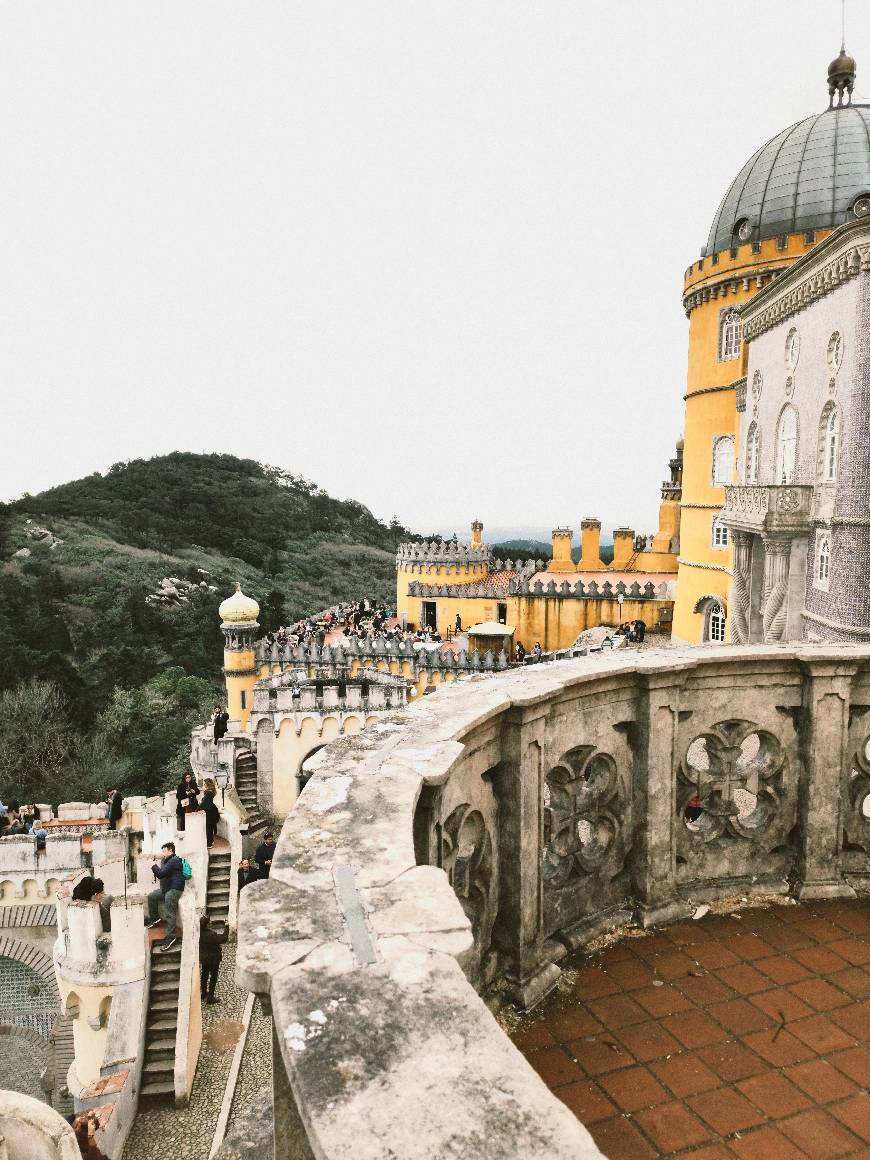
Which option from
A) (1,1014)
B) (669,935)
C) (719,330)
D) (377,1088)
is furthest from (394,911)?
(719,330)

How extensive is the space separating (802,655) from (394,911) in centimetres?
268

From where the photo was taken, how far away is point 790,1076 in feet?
8.90

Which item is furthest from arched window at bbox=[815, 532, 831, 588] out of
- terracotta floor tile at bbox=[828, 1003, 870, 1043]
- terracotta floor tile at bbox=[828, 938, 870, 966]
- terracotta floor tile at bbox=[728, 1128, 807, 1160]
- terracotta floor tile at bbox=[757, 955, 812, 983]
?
terracotta floor tile at bbox=[728, 1128, 807, 1160]

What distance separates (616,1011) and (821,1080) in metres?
0.72

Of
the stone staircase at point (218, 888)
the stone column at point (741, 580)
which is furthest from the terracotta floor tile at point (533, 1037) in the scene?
the stone column at point (741, 580)

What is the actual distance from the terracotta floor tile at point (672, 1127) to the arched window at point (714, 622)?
23.3 m

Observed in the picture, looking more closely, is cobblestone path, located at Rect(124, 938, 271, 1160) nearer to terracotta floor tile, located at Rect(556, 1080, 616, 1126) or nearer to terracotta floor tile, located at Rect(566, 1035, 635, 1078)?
terracotta floor tile, located at Rect(566, 1035, 635, 1078)

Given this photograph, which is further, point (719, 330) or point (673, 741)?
point (719, 330)

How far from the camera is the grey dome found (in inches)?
866

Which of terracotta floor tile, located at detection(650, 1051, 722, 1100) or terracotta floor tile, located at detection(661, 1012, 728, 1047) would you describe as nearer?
terracotta floor tile, located at detection(650, 1051, 722, 1100)

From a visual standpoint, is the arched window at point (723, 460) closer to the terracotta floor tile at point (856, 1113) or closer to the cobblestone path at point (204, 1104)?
the cobblestone path at point (204, 1104)

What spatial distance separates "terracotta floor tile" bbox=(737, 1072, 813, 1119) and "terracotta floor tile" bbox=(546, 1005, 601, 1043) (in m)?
0.55

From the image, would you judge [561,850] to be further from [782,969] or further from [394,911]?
[394,911]

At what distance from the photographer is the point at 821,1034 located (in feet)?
9.59
